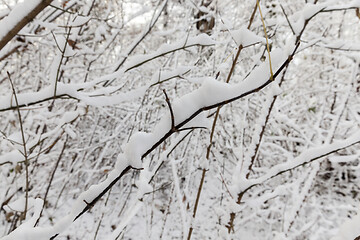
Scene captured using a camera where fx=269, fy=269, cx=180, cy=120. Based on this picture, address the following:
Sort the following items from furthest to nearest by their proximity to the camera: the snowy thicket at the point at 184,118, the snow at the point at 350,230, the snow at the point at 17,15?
the snow at the point at 17,15
the snowy thicket at the point at 184,118
the snow at the point at 350,230

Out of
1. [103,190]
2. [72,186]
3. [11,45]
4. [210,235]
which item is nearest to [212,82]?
[103,190]

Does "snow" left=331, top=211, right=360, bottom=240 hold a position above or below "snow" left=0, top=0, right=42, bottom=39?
below

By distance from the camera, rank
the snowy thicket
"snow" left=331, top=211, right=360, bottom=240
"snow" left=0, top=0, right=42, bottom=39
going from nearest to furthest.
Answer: "snow" left=331, top=211, right=360, bottom=240
the snowy thicket
"snow" left=0, top=0, right=42, bottom=39

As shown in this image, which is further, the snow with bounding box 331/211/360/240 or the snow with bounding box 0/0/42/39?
the snow with bounding box 0/0/42/39

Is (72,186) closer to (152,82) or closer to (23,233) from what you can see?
(152,82)

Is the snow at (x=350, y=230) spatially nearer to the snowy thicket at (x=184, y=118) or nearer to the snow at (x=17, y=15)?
the snowy thicket at (x=184, y=118)

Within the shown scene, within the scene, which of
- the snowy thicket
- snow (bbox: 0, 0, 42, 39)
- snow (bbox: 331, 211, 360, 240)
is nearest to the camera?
snow (bbox: 331, 211, 360, 240)

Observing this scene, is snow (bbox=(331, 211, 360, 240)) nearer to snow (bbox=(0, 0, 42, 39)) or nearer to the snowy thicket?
the snowy thicket

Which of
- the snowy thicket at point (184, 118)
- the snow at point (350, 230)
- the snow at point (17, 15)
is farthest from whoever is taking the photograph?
the snow at point (17, 15)

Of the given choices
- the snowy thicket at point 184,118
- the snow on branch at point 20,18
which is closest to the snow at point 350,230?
the snowy thicket at point 184,118

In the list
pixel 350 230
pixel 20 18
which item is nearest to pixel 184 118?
pixel 350 230

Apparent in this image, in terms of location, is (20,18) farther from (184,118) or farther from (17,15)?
(184,118)

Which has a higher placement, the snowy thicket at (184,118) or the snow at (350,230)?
the snowy thicket at (184,118)

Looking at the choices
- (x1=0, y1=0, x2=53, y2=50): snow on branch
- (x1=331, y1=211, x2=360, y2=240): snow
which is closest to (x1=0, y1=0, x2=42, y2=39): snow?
(x1=0, y1=0, x2=53, y2=50): snow on branch
